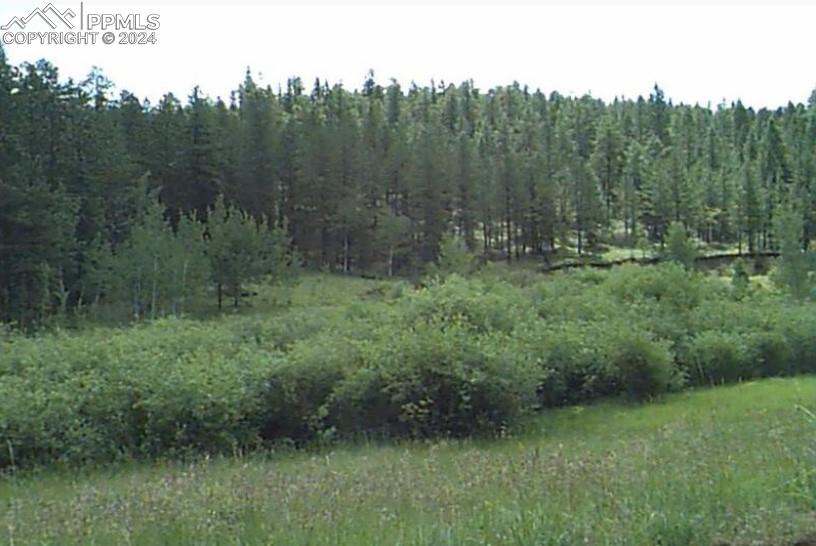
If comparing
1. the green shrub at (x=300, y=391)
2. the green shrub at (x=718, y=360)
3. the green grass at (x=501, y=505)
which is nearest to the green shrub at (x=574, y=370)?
the green shrub at (x=718, y=360)

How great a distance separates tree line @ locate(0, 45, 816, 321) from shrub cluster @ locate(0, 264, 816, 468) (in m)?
22.6

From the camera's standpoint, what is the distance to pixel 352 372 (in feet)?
61.4

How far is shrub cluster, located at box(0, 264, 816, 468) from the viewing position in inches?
647

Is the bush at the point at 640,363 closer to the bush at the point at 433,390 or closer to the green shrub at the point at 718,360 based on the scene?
the green shrub at the point at 718,360

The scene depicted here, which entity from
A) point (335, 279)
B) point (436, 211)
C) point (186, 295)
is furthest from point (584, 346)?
point (436, 211)

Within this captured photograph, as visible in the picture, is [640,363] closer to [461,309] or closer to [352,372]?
[461,309]

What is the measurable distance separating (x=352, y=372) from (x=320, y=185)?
54.1 m

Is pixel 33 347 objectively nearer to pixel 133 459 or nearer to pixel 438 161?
pixel 133 459

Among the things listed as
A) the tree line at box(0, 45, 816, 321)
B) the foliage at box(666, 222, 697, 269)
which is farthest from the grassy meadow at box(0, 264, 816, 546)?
the foliage at box(666, 222, 697, 269)

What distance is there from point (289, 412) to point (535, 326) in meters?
8.56

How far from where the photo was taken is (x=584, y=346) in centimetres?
2325

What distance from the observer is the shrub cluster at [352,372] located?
53.9 ft

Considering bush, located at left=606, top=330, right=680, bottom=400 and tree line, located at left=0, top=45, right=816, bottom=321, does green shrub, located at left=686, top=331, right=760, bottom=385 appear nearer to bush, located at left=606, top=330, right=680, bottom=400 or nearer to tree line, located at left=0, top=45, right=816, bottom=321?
bush, located at left=606, top=330, right=680, bottom=400

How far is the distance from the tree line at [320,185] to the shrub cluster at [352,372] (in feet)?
74.2
